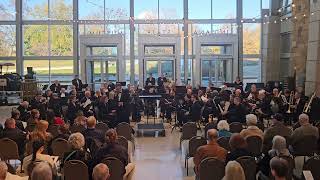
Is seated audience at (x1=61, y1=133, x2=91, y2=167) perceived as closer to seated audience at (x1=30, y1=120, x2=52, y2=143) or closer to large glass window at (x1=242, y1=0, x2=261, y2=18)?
seated audience at (x1=30, y1=120, x2=52, y2=143)

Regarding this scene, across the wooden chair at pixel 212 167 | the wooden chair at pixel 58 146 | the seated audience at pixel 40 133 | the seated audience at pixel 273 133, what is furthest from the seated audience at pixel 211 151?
the seated audience at pixel 40 133

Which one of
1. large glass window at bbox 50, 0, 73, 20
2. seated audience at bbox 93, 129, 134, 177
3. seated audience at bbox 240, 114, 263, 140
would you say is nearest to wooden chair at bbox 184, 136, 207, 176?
seated audience at bbox 240, 114, 263, 140

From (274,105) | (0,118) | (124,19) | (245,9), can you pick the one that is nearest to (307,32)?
(274,105)

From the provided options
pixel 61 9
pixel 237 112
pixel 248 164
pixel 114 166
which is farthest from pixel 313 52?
pixel 61 9

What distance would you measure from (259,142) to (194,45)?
16892mm

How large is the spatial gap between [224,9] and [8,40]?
1208 cm

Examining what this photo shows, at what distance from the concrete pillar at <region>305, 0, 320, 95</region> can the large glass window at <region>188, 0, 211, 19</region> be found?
9.14 m

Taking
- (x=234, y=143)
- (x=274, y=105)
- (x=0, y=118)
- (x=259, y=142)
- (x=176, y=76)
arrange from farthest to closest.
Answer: (x=176, y=76) → (x=0, y=118) → (x=274, y=105) → (x=259, y=142) → (x=234, y=143)

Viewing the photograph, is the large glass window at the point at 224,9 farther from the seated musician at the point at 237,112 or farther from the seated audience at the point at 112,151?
the seated audience at the point at 112,151

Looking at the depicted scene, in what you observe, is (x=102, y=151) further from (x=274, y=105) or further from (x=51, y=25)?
(x=51, y=25)

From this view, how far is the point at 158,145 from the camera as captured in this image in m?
13.1

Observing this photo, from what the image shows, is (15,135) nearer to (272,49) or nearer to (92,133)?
(92,133)

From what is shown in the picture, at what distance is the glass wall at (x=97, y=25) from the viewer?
86.1ft

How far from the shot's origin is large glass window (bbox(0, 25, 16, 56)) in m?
26.8
